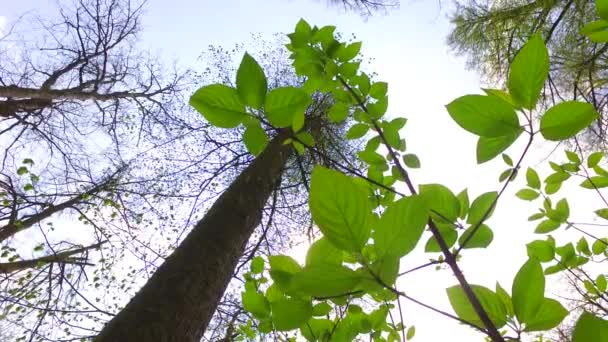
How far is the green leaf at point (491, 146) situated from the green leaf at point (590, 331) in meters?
0.19

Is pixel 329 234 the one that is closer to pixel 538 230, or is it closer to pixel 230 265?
pixel 538 230

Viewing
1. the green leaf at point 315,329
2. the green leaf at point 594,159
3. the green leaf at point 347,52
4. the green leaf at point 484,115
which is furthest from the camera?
the green leaf at point 594,159

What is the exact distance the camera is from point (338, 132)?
16.8 ft

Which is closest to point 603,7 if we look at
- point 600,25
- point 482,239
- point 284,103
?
point 600,25

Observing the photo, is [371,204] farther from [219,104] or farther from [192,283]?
[192,283]

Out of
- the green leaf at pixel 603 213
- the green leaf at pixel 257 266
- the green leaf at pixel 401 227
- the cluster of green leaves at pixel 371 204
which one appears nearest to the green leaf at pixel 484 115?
the cluster of green leaves at pixel 371 204

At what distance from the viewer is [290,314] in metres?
0.44

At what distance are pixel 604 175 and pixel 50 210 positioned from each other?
19.5ft

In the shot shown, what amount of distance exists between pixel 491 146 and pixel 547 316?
0.19 m

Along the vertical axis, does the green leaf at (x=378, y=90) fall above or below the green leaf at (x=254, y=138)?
above

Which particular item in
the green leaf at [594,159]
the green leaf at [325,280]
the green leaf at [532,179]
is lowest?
the green leaf at [325,280]

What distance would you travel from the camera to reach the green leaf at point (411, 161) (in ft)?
2.25

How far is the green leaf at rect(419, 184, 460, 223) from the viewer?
532mm

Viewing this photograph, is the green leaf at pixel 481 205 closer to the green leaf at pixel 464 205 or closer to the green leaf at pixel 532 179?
the green leaf at pixel 464 205
